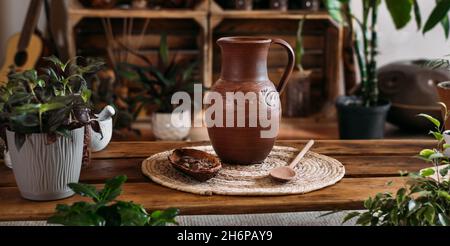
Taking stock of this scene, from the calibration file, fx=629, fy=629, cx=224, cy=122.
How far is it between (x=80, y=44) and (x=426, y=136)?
7.03ft

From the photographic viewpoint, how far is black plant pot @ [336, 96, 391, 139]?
321cm

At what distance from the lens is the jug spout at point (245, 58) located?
1.48 m

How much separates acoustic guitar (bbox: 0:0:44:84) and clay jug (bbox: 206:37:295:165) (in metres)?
2.35

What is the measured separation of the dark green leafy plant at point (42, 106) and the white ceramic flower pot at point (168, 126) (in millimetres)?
1938

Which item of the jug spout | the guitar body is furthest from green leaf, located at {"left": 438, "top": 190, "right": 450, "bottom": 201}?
the guitar body

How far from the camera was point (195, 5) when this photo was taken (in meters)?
3.70

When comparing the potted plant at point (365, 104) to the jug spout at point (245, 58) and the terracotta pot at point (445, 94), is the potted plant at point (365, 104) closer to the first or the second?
the terracotta pot at point (445, 94)

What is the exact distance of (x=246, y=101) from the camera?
1486mm

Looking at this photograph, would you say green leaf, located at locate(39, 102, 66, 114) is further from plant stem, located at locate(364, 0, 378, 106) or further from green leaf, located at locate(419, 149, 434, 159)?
plant stem, located at locate(364, 0, 378, 106)

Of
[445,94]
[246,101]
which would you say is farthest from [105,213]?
[445,94]

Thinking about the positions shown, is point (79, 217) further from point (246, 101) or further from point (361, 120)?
point (361, 120)

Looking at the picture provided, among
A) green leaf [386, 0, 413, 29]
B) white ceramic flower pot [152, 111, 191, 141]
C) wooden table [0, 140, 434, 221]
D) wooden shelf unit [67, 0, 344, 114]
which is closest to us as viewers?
wooden table [0, 140, 434, 221]
